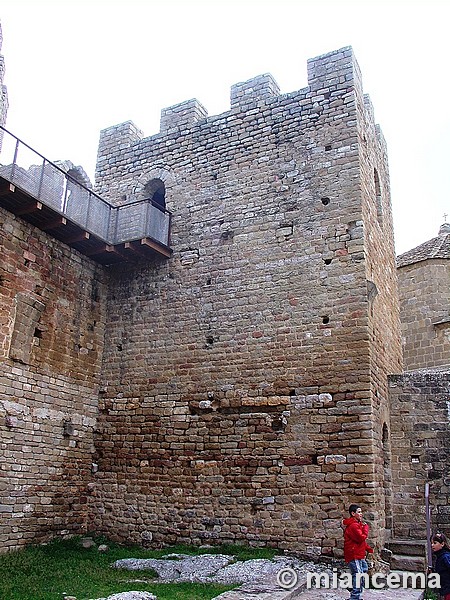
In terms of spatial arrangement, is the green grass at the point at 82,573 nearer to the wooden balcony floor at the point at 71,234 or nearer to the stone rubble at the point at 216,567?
the stone rubble at the point at 216,567

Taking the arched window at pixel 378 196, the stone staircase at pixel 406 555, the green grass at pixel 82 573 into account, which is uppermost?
the arched window at pixel 378 196

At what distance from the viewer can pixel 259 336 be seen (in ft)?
32.7

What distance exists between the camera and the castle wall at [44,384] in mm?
9391

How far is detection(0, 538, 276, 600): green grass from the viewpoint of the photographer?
6887mm

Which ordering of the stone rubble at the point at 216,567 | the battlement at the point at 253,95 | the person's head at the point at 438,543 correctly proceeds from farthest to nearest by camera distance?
the battlement at the point at 253,95 < the stone rubble at the point at 216,567 < the person's head at the point at 438,543

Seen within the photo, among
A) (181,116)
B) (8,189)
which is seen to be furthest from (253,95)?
(8,189)

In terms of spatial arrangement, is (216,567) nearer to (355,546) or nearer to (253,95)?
(355,546)

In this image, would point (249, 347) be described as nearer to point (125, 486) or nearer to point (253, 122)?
point (125, 486)

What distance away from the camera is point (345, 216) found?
9.85 m

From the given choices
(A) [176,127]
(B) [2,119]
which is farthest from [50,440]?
(B) [2,119]

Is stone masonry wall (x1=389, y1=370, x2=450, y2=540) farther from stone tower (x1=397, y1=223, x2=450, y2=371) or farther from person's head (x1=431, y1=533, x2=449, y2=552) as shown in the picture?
stone tower (x1=397, y1=223, x2=450, y2=371)

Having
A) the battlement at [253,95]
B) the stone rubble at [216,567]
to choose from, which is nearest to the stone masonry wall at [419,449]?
the stone rubble at [216,567]

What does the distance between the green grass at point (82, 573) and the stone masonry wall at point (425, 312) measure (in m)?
8.03

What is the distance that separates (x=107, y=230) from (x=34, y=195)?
2.06 m
